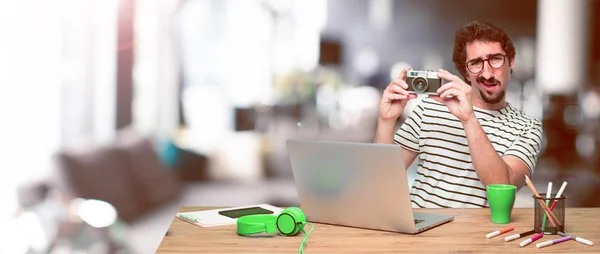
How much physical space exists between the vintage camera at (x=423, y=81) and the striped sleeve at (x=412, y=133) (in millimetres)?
433

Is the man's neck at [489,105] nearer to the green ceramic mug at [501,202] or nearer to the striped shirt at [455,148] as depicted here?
the striped shirt at [455,148]

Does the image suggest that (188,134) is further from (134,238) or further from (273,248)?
(273,248)

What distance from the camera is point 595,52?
13.4 ft

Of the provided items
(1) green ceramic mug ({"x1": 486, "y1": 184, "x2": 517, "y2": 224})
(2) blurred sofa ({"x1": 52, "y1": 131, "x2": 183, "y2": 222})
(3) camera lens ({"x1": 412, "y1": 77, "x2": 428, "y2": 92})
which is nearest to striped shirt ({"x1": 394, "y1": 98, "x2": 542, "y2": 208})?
(3) camera lens ({"x1": 412, "y1": 77, "x2": 428, "y2": 92})

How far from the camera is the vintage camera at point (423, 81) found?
2100 mm

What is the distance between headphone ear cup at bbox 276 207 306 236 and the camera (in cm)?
157

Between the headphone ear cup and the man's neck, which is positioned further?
the man's neck

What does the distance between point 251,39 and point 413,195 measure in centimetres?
184

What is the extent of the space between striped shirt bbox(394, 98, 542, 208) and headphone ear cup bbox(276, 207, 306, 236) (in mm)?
929

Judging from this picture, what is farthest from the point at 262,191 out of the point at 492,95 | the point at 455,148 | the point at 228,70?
the point at 492,95

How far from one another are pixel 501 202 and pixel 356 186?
37cm

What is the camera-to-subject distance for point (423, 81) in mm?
2105

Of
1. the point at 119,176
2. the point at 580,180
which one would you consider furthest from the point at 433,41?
the point at 119,176

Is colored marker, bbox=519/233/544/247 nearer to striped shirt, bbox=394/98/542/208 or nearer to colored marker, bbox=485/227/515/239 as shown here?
colored marker, bbox=485/227/515/239
